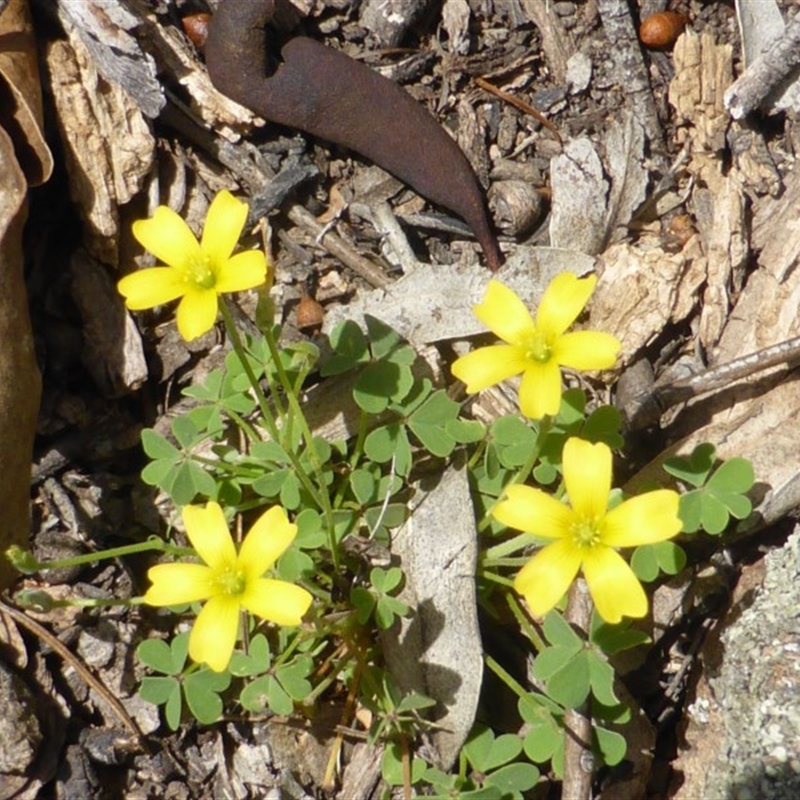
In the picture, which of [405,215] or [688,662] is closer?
[688,662]

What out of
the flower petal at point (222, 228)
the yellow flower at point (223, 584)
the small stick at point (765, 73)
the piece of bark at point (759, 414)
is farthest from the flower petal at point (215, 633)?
the small stick at point (765, 73)

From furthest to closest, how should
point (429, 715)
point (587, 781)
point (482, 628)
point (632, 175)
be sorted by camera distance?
point (632, 175) < point (482, 628) < point (429, 715) < point (587, 781)

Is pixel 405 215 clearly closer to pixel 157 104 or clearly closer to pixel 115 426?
pixel 157 104

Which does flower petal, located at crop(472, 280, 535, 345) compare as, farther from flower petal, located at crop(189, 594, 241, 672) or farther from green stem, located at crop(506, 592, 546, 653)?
flower petal, located at crop(189, 594, 241, 672)

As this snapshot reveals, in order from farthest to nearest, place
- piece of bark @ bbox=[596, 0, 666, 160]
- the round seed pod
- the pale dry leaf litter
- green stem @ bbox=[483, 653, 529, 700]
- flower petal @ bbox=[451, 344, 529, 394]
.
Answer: piece of bark @ bbox=[596, 0, 666, 160], the round seed pod, the pale dry leaf litter, green stem @ bbox=[483, 653, 529, 700], flower petal @ bbox=[451, 344, 529, 394]

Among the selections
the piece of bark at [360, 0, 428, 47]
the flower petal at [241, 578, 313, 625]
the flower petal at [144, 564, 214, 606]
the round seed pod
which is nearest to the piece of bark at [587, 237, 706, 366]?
the round seed pod

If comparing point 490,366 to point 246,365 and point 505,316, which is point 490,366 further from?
point 246,365

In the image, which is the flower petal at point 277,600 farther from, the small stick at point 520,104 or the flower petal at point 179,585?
the small stick at point 520,104

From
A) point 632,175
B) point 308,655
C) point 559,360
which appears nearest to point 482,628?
point 308,655
